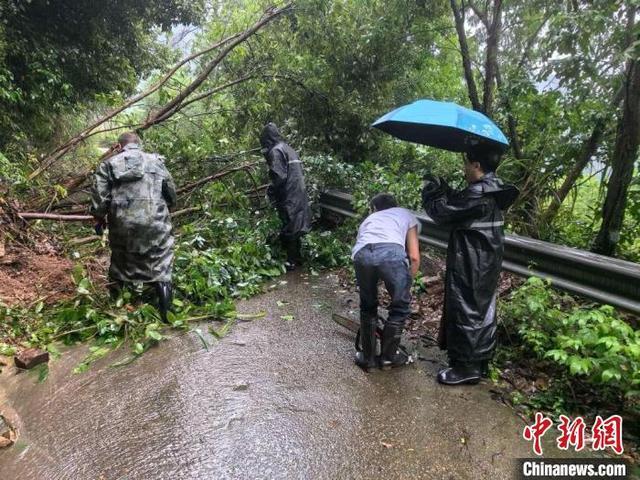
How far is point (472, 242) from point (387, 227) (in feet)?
2.13

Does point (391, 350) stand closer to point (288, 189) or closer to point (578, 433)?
point (578, 433)

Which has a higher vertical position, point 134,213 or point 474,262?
point 134,213

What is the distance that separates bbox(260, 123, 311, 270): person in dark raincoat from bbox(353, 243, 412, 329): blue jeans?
8.62 feet

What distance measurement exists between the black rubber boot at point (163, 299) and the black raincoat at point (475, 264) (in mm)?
2806

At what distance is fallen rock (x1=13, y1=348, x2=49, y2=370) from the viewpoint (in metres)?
3.53

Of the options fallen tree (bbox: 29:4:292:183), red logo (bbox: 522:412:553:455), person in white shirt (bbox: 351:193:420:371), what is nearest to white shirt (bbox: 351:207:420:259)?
person in white shirt (bbox: 351:193:420:371)

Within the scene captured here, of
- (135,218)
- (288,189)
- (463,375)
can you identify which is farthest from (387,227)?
(288,189)

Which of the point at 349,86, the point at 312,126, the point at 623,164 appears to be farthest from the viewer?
the point at 312,126

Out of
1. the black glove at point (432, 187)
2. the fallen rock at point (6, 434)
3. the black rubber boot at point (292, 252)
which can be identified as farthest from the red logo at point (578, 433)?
the black rubber boot at point (292, 252)

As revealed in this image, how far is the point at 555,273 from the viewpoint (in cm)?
359

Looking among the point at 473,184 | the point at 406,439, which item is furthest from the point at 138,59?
the point at 406,439

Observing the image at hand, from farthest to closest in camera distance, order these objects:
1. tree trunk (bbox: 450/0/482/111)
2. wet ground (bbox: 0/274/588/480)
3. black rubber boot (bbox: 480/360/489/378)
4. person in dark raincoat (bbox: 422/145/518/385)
→ tree trunk (bbox: 450/0/482/111) → black rubber boot (bbox: 480/360/489/378) → person in dark raincoat (bbox: 422/145/518/385) → wet ground (bbox: 0/274/588/480)

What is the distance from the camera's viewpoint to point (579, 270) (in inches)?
133

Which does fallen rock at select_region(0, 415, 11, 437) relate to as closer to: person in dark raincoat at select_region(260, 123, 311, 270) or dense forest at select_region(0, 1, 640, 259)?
person in dark raincoat at select_region(260, 123, 311, 270)
